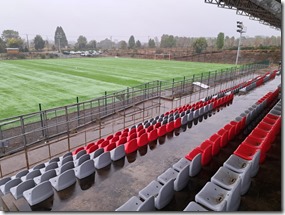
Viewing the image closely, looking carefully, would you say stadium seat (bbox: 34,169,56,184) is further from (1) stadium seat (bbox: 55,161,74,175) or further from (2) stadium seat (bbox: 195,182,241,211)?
(2) stadium seat (bbox: 195,182,241,211)

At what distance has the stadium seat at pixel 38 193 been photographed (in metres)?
4.27

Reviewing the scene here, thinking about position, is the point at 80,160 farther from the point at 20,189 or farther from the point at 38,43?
the point at 38,43

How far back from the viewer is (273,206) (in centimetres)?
412

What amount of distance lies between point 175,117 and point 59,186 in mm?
5495

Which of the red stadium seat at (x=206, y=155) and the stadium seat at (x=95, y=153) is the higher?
the red stadium seat at (x=206, y=155)

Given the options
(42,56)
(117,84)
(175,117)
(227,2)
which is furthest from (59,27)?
(175,117)

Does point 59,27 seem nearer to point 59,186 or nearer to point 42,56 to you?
point 42,56

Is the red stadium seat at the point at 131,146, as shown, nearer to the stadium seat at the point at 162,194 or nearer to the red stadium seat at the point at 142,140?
the red stadium seat at the point at 142,140

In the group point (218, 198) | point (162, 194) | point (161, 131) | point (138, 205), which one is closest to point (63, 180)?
point (138, 205)

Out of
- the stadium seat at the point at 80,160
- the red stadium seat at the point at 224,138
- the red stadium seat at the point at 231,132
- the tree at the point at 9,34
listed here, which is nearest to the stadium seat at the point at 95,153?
the stadium seat at the point at 80,160

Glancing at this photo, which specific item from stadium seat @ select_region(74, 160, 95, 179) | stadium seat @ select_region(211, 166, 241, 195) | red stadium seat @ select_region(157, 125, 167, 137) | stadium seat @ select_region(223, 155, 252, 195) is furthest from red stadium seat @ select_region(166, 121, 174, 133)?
stadium seat @ select_region(211, 166, 241, 195)

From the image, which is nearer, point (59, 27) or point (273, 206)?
point (273, 206)

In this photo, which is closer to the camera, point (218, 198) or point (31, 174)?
point (218, 198)

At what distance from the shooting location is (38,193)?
4.35 m
